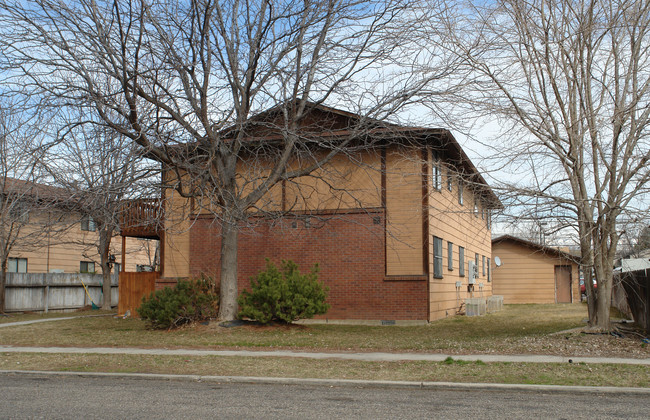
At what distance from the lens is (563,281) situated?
1512 inches

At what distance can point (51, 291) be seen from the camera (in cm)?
3052

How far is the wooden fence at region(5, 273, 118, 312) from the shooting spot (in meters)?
28.7

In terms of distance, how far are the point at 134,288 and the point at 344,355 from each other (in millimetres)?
14187

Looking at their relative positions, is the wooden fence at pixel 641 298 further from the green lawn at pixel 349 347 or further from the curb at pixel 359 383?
the curb at pixel 359 383

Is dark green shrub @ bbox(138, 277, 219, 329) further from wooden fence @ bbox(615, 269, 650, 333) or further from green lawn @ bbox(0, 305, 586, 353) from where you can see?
wooden fence @ bbox(615, 269, 650, 333)

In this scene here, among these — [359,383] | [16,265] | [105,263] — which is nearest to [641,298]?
[359,383]

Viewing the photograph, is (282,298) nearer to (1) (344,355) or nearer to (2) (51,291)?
(1) (344,355)

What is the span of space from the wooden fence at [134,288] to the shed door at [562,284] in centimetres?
2479

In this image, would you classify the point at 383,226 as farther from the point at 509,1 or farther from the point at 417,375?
the point at 417,375

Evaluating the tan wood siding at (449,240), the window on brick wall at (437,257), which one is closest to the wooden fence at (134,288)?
the window on brick wall at (437,257)

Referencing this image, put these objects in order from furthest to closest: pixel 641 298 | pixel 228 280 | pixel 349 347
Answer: pixel 228 280, pixel 641 298, pixel 349 347

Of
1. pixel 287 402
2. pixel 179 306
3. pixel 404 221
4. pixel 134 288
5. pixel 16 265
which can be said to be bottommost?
pixel 287 402

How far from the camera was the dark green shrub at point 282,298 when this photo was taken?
1744 cm

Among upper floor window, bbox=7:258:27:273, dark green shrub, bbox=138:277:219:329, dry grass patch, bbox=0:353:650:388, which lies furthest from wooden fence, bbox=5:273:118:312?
dry grass patch, bbox=0:353:650:388
